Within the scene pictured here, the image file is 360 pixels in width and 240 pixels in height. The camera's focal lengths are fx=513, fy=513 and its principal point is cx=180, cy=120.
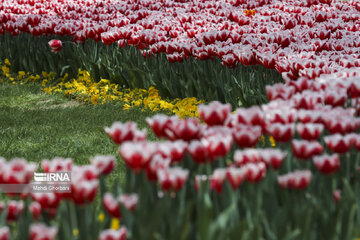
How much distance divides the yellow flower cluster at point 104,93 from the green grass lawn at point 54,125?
14 cm

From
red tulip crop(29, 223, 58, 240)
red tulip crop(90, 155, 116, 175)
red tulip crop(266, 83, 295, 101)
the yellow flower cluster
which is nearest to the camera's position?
red tulip crop(29, 223, 58, 240)

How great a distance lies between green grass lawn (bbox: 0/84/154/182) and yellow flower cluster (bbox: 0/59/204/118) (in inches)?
5.3

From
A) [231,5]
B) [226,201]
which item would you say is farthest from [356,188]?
[231,5]

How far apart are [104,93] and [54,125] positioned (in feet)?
4.05

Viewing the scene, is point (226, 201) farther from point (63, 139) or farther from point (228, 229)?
point (63, 139)

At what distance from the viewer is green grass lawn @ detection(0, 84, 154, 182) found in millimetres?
4359

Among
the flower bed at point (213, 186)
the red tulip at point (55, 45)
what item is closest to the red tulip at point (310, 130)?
the flower bed at point (213, 186)

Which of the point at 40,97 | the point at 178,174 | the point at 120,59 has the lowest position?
the point at 40,97

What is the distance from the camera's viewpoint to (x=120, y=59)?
21.2 feet

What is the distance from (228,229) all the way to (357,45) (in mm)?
4522

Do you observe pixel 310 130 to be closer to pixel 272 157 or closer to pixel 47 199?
pixel 272 157

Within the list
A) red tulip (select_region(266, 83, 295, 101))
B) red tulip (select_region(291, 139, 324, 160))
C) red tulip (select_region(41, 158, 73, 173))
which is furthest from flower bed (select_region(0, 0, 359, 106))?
red tulip (select_region(41, 158, 73, 173))

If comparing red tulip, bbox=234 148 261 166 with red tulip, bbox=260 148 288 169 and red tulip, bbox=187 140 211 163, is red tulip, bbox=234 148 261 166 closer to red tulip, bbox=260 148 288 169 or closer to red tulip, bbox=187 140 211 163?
red tulip, bbox=260 148 288 169

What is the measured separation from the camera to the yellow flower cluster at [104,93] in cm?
545
